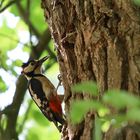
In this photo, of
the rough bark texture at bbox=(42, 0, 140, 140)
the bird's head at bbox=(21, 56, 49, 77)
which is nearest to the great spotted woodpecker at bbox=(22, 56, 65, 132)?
the bird's head at bbox=(21, 56, 49, 77)

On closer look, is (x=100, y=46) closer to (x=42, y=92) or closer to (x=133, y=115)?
(x=133, y=115)

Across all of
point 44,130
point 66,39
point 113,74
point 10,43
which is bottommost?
point 44,130

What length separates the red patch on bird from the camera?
15.1 ft

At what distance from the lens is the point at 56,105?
464 cm

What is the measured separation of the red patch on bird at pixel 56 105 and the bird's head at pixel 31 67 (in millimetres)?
454

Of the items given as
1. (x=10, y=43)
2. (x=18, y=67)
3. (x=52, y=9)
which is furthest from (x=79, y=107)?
(x=10, y=43)

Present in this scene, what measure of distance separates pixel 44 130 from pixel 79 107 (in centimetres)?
500

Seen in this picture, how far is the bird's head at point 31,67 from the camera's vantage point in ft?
16.1

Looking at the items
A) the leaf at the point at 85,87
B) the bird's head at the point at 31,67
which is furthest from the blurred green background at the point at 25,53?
the leaf at the point at 85,87

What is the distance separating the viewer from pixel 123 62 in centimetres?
259

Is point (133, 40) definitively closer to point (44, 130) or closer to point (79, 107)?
point (79, 107)

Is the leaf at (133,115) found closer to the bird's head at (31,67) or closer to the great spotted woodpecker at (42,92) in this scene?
the great spotted woodpecker at (42,92)

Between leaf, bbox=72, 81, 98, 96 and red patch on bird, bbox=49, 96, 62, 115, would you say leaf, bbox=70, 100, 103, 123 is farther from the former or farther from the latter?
red patch on bird, bbox=49, 96, 62, 115

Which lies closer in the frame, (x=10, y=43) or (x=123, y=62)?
(x=123, y=62)
